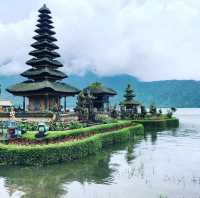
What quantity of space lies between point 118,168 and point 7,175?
24.7 feet

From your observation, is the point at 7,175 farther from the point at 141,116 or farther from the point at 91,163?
the point at 141,116

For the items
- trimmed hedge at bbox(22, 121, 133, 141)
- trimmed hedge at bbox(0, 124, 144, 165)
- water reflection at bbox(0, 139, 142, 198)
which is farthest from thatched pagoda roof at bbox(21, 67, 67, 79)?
water reflection at bbox(0, 139, 142, 198)

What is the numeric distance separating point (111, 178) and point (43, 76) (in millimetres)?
37478

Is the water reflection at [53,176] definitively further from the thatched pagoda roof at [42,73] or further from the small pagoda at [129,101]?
the small pagoda at [129,101]

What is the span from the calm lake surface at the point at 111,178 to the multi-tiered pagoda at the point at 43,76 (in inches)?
1017

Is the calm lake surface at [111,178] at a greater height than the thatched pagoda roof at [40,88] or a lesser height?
lesser

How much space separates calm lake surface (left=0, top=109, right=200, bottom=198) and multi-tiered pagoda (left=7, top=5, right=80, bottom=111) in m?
25.8

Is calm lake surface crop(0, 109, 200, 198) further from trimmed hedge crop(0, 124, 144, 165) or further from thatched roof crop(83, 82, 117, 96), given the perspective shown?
thatched roof crop(83, 82, 117, 96)

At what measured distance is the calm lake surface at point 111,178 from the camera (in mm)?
19359

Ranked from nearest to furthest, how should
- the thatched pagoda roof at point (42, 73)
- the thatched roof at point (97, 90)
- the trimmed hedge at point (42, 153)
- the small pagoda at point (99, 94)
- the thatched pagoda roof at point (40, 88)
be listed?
the trimmed hedge at point (42, 153)
the thatched pagoda roof at point (40, 88)
the thatched pagoda roof at point (42, 73)
the thatched roof at point (97, 90)
the small pagoda at point (99, 94)

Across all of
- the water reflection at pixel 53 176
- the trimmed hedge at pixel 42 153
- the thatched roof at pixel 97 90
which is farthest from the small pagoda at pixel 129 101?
the water reflection at pixel 53 176

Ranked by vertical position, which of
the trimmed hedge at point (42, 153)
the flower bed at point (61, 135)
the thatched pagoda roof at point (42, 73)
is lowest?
the trimmed hedge at point (42, 153)

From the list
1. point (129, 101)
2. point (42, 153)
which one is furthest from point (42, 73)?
point (129, 101)

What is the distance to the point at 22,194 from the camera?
19.1 m
